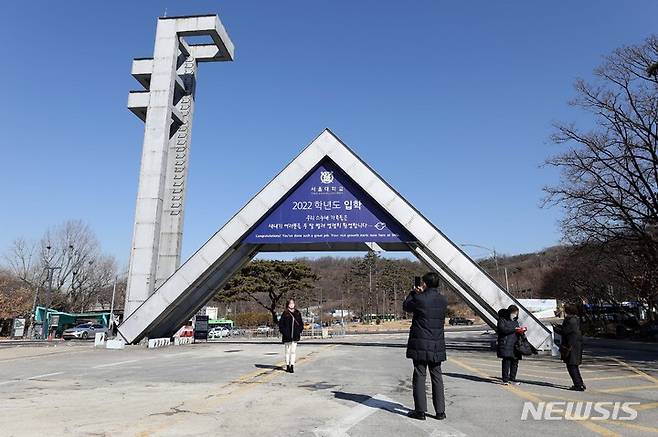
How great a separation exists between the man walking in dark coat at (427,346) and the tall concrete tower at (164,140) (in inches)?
713

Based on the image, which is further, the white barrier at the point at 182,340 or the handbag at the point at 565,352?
the white barrier at the point at 182,340

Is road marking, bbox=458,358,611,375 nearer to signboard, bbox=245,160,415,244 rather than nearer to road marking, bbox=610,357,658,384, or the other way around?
road marking, bbox=610,357,658,384

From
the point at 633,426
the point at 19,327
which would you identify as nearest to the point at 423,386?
the point at 633,426

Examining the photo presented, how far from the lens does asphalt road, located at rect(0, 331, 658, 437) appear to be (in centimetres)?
532

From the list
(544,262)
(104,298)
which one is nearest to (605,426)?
(104,298)

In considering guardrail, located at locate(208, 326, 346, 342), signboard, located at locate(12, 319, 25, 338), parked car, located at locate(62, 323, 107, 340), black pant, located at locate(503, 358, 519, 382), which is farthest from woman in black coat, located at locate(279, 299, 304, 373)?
signboard, located at locate(12, 319, 25, 338)

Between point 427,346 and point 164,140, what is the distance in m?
20.2

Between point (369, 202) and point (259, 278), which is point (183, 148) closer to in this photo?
point (369, 202)

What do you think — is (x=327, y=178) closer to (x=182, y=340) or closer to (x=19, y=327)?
(x=182, y=340)

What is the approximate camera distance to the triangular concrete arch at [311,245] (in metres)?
18.7

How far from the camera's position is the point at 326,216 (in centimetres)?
2111

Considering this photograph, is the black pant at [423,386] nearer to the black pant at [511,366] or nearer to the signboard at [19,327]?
the black pant at [511,366]

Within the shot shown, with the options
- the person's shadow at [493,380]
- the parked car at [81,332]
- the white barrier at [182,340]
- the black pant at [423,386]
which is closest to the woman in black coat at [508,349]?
the person's shadow at [493,380]

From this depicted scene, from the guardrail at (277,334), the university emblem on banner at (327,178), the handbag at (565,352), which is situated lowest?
the guardrail at (277,334)
